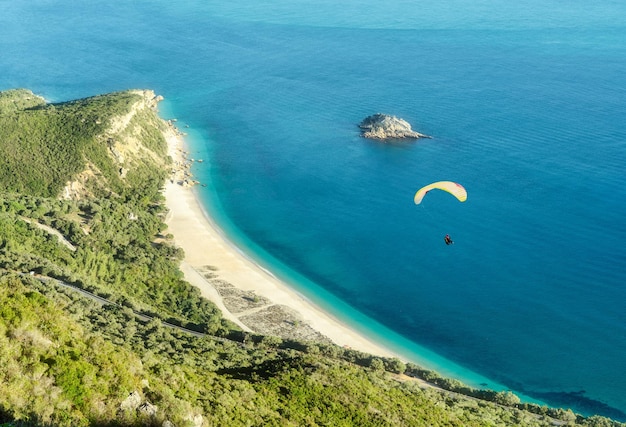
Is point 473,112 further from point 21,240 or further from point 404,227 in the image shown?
point 21,240

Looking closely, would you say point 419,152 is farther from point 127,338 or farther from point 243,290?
point 127,338

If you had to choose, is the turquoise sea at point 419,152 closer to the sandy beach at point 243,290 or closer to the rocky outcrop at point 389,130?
the sandy beach at point 243,290

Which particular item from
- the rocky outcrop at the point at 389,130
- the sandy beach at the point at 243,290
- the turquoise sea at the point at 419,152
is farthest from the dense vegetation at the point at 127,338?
the rocky outcrop at the point at 389,130

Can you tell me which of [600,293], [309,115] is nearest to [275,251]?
[600,293]

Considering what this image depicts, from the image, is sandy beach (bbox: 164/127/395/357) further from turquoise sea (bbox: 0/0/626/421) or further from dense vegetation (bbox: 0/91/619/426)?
dense vegetation (bbox: 0/91/619/426)

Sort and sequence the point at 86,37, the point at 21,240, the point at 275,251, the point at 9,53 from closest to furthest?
the point at 21,240, the point at 275,251, the point at 9,53, the point at 86,37
